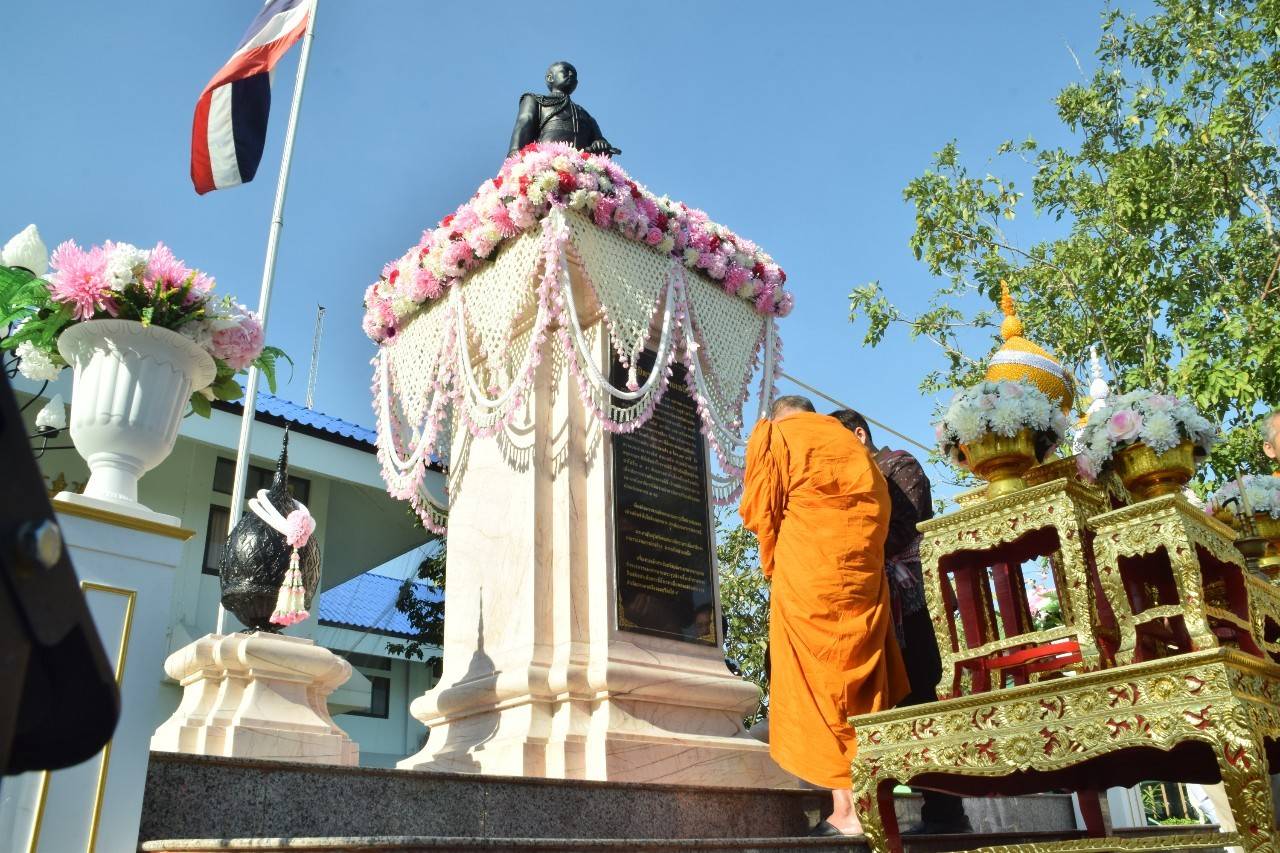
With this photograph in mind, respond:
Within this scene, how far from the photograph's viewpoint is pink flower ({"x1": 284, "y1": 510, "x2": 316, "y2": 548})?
4648mm

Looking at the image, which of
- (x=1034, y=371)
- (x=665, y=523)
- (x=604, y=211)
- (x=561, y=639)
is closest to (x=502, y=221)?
(x=604, y=211)

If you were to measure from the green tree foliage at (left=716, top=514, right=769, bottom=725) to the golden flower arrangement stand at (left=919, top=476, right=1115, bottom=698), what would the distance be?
10309mm

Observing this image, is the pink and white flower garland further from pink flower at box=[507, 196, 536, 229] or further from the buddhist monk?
the buddhist monk

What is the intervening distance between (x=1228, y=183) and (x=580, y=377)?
8.32m

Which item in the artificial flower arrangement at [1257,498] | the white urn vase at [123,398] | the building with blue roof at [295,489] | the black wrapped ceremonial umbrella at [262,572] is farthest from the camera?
the building with blue roof at [295,489]

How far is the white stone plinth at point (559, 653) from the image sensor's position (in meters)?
5.02

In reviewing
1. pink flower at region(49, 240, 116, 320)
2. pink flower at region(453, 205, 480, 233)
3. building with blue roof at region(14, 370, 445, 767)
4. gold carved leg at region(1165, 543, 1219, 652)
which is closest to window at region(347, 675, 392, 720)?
building with blue roof at region(14, 370, 445, 767)

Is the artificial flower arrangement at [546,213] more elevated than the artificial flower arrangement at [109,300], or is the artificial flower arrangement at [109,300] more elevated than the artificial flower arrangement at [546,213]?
the artificial flower arrangement at [546,213]

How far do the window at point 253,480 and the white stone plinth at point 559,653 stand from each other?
7928mm

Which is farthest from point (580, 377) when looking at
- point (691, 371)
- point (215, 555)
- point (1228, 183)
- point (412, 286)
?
point (215, 555)

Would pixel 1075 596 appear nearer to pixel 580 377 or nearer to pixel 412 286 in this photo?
pixel 580 377

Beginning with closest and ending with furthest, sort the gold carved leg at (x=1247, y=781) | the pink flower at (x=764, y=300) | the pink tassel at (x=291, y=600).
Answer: the gold carved leg at (x=1247, y=781), the pink tassel at (x=291, y=600), the pink flower at (x=764, y=300)

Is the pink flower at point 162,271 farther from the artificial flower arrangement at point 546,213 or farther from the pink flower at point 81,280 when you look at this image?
the artificial flower arrangement at point 546,213

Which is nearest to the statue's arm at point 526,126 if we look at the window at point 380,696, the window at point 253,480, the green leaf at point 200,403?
the green leaf at point 200,403
